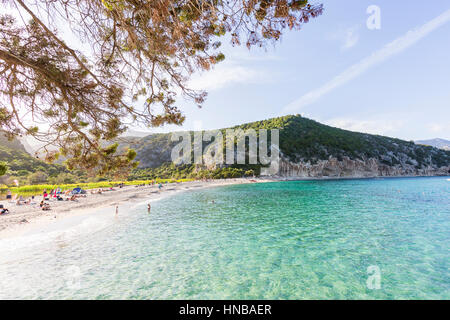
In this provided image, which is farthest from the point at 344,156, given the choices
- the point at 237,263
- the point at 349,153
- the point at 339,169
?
the point at 237,263

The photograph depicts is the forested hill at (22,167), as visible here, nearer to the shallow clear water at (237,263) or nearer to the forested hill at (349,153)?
the forested hill at (349,153)

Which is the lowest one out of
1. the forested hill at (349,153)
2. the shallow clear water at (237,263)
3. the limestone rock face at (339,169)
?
the shallow clear water at (237,263)

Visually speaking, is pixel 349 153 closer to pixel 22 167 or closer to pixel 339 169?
pixel 339 169

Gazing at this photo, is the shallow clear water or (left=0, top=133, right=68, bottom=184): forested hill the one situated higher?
(left=0, top=133, right=68, bottom=184): forested hill

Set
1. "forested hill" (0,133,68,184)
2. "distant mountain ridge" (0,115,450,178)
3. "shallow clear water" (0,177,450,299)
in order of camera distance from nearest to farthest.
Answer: "shallow clear water" (0,177,450,299)
"forested hill" (0,133,68,184)
"distant mountain ridge" (0,115,450,178)

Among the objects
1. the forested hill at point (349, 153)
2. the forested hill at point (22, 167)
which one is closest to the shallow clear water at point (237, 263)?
the forested hill at point (22, 167)

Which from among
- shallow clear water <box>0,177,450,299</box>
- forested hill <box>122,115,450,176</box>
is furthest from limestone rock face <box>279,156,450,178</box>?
shallow clear water <box>0,177,450,299</box>

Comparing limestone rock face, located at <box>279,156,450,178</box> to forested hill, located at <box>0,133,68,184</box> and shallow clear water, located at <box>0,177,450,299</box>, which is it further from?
forested hill, located at <box>0,133,68,184</box>

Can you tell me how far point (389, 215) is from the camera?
1769 centimetres

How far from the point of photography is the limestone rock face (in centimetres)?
7994

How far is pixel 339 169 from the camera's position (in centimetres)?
8169

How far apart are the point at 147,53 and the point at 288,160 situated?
8037 cm

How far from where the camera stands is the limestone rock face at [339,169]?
262ft
